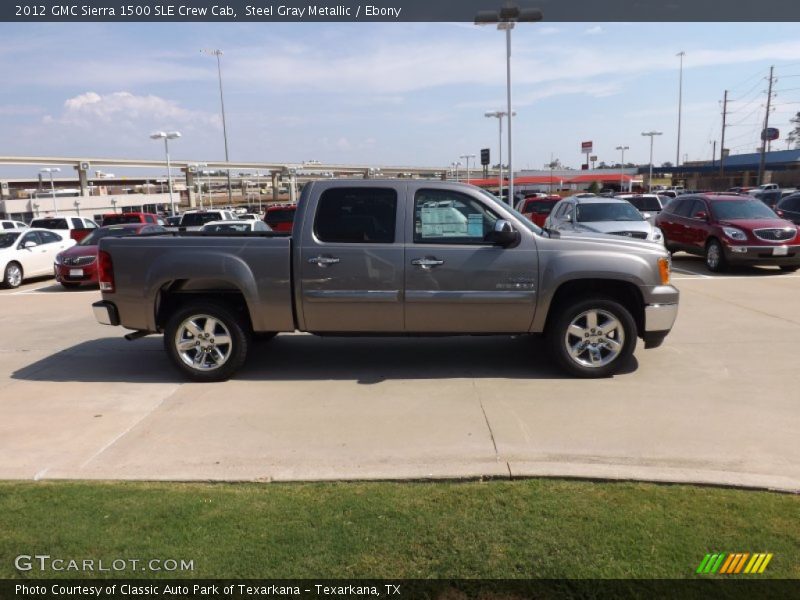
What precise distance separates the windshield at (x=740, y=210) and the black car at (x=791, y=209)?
2297mm

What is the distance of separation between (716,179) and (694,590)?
284 feet

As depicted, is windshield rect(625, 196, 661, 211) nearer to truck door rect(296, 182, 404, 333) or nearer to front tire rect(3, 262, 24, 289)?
truck door rect(296, 182, 404, 333)

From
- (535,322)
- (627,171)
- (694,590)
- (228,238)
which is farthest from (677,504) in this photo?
(627,171)

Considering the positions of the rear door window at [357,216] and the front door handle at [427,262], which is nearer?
the front door handle at [427,262]

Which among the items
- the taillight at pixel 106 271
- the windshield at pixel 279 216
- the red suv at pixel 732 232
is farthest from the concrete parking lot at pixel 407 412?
the windshield at pixel 279 216

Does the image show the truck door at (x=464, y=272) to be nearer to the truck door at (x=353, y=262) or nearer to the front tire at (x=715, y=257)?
the truck door at (x=353, y=262)

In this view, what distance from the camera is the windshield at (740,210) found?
14.2 m

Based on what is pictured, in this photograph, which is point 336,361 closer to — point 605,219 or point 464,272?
point 464,272

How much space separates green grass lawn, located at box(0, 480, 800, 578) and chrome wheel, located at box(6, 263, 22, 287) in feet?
42.8

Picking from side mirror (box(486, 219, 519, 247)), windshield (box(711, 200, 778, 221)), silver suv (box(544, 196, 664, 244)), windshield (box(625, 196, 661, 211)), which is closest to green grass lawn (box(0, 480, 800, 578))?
side mirror (box(486, 219, 519, 247))

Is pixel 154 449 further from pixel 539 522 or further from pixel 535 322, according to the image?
pixel 535 322

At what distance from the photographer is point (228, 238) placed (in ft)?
20.5

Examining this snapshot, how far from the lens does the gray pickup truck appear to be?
597 centimetres

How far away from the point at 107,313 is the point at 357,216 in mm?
2725
